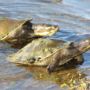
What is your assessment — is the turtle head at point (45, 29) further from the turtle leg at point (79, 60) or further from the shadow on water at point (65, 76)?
the shadow on water at point (65, 76)

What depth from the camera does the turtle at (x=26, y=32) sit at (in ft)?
28.4

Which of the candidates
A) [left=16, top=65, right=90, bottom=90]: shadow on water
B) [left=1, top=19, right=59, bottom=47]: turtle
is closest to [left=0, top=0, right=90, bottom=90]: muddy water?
[left=16, top=65, right=90, bottom=90]: shadow on water

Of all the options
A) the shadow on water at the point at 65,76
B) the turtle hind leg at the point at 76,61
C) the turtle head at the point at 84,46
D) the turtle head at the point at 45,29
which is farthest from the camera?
the turtle head at the point at 45,29

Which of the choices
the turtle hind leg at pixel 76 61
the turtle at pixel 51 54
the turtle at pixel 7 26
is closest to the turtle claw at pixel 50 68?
the turtle at pixel 51 54

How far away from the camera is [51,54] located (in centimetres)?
700

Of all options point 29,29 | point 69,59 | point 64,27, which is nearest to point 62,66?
point 69,59

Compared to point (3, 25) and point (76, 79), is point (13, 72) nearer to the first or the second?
point (76, 79)

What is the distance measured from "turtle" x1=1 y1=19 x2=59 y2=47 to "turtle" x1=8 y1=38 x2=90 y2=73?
1.33 metres

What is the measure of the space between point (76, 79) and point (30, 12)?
481cm

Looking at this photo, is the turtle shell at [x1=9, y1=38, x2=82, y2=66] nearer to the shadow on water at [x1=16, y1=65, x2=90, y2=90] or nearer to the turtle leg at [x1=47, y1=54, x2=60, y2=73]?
the turtle leg at [x1=47, y1=54, x2=60, y2=73]

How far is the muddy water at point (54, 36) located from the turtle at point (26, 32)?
1.17ft

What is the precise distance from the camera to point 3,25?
28.9ft

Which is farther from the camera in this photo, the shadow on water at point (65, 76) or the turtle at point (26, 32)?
the turtle at point (26, 32)

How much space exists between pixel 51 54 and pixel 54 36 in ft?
7.20
